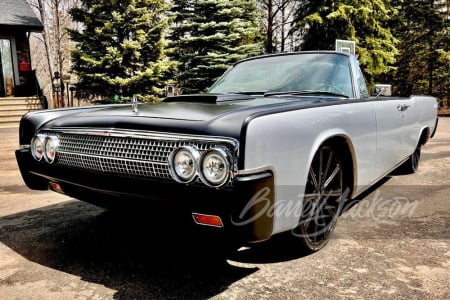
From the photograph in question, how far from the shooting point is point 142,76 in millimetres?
14531

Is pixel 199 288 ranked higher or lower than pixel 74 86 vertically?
lower

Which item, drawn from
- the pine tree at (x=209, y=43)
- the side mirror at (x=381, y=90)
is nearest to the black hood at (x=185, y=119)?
the side mirror at (x=381, y=90)

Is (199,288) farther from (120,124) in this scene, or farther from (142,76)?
(142,76)

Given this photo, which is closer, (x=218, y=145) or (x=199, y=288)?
(x=218, y=145)

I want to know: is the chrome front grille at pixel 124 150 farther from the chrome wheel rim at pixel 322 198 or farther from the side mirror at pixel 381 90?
the side mirror at pixel 381 90

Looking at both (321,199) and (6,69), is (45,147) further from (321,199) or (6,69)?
(6,69)

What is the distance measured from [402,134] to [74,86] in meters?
14.4

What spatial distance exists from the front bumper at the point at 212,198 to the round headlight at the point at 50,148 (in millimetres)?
441

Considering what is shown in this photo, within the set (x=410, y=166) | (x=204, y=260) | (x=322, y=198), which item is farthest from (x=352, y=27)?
(x=204, y=260)

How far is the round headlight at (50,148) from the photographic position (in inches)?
97.5

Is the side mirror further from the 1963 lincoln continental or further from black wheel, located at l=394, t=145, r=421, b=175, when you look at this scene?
black wheel, located at l=394, t=145, r=421, b=175

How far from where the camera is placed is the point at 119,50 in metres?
14.9

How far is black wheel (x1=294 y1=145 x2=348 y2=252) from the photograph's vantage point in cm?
235

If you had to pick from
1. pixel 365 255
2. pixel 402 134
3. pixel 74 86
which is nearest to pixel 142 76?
pixel 74 86
